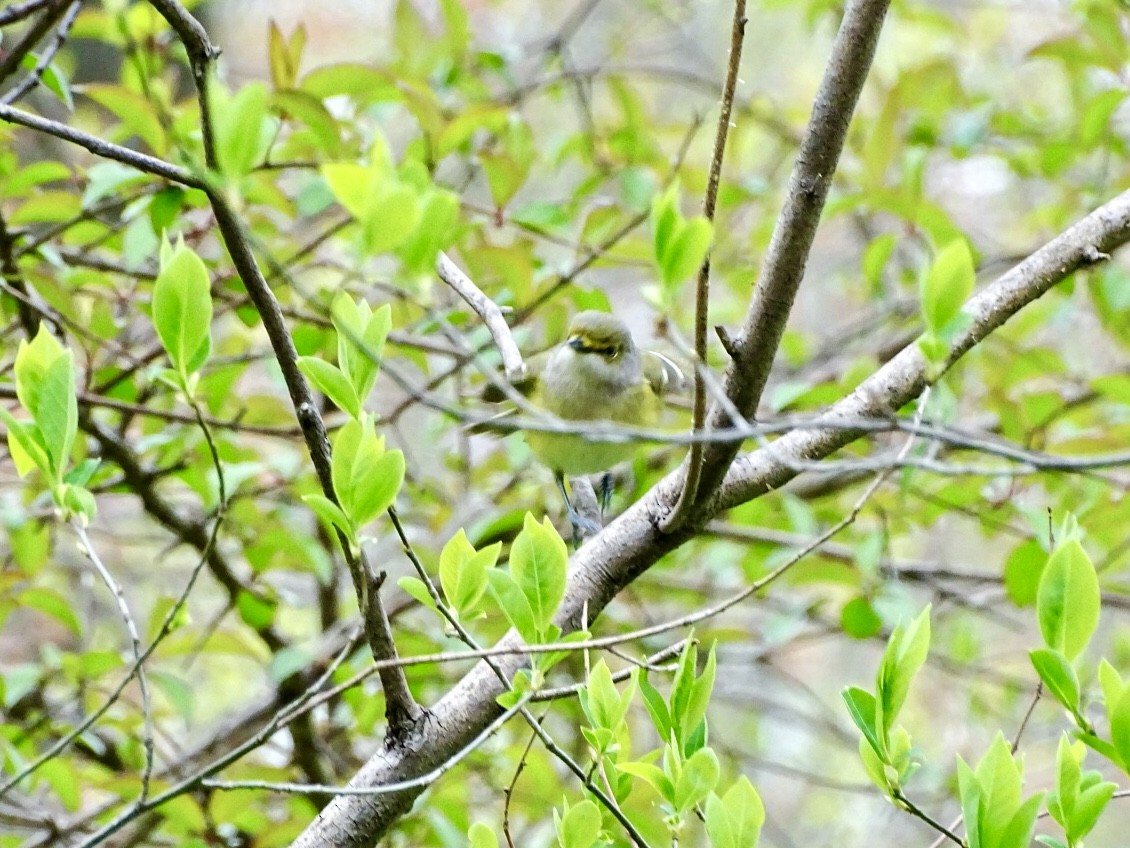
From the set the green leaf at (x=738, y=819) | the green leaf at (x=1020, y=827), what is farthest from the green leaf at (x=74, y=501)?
the green leaf at (x=1020, y=827)

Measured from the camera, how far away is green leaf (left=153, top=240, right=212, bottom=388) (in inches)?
38.3

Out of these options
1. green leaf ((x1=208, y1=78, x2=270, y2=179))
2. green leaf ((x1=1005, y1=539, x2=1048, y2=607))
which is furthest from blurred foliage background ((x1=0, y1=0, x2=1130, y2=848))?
→ green leaf ((x1=208, y1=78, x2=270, y2=179))

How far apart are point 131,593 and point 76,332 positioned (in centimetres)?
252

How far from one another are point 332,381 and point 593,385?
4.61 feet

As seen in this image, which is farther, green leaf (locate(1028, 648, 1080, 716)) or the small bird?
the small bird

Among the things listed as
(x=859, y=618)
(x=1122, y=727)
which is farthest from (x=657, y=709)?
(x=859, y=618)

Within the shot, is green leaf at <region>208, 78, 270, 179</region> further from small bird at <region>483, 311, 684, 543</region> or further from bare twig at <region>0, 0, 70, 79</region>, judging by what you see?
small bird at <region>483, 311, 684, 543</region>

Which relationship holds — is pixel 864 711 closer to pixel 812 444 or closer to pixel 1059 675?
pixel 1059 675

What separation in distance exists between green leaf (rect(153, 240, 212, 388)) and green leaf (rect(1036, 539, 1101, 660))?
758 millimetres

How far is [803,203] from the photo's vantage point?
1061 millimetres

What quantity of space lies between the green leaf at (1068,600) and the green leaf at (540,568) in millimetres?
400

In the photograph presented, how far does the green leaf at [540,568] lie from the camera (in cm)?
96

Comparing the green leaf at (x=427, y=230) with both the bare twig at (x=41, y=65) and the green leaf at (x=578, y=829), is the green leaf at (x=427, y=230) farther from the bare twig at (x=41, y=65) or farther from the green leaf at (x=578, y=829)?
the bare twig at (x=41, y=65)

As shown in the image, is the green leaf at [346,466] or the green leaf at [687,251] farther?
the green leaf at [346,466]
